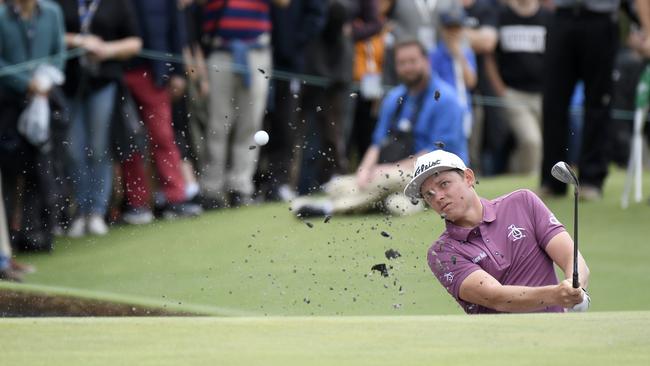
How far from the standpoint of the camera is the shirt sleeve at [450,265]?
7188 mm

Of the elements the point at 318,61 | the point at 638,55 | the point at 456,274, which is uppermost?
the point at 456,274

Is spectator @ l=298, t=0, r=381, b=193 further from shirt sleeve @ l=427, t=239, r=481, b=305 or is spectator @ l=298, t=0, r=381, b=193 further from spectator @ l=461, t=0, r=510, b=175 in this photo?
shirt sleeve @ l=427, t=239, r=481, b=305

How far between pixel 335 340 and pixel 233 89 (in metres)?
8.11

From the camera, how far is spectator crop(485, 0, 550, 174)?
17.9 metres

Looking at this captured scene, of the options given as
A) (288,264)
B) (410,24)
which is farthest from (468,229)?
(410,24)

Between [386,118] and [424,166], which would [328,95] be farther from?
[424,166]

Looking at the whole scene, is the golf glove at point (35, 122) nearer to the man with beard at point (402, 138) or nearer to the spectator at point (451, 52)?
the man with beard at point (402, 138)

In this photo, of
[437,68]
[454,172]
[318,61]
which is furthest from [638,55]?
[454,172]

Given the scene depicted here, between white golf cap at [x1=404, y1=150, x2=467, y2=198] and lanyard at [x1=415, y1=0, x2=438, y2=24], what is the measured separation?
9.64 metres

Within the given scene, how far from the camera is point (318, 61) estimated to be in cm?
1549

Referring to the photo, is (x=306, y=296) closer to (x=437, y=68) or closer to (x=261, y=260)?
(x=261, y=260)

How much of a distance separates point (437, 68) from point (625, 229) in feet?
12.2

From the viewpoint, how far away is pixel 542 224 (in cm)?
730

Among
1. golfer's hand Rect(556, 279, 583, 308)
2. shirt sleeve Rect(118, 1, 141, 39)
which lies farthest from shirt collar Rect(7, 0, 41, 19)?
golfer's hand Rect(556, 279, 583, 308)
